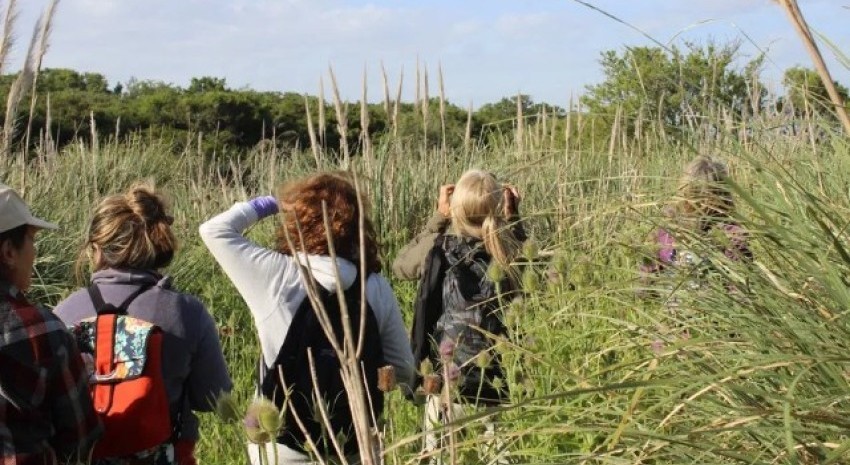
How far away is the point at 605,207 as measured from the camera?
2320 mm

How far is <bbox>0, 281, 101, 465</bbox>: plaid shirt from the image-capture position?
2668 mm

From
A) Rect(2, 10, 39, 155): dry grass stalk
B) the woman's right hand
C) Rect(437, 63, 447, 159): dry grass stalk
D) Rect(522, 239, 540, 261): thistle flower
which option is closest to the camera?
Rect(522, 239, 540, 261): thistle flower

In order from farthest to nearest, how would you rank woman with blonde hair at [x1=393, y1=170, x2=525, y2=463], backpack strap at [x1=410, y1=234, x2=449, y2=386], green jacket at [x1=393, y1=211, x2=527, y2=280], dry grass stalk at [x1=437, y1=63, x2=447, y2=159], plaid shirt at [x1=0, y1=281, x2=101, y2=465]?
dry grass stalk at [x1=437, y1=63, x2=447, y2=159]
green jacket at [x1=393, y1=211, x2=527, y2=280]
backpack strap at [x1=410, y1=234, x2=449, y2=386]
woman with blonde hair at [x1=393, y1=170, x2=525, y2=463]
plaid shirt at [x1=0, y1=281, x2=101, y2=465]

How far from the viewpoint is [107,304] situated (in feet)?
11.0

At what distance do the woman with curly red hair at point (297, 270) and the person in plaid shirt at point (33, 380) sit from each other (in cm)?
79

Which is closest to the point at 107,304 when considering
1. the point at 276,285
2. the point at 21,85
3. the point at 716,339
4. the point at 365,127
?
the point at 276,285

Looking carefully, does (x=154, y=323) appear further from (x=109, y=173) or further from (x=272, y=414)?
(x=109, y=173)

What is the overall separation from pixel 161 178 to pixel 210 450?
933 cm

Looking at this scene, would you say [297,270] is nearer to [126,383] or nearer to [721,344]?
[126,383]

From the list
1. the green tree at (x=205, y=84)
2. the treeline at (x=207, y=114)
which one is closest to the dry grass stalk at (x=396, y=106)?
the treeline at (x=207, y=114)

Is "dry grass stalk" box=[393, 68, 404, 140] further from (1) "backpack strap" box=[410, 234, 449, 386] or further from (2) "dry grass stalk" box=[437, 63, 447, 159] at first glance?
(1) "backpack strap" box=[410, 234, 449, 386]

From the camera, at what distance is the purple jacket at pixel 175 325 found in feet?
11.2

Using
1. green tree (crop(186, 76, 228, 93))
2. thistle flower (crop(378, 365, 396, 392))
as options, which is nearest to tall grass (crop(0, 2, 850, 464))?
thistle flower (crop(378, 365, 396, 392))

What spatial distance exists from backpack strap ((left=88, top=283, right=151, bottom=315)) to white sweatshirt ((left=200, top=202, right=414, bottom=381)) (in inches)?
13.9
